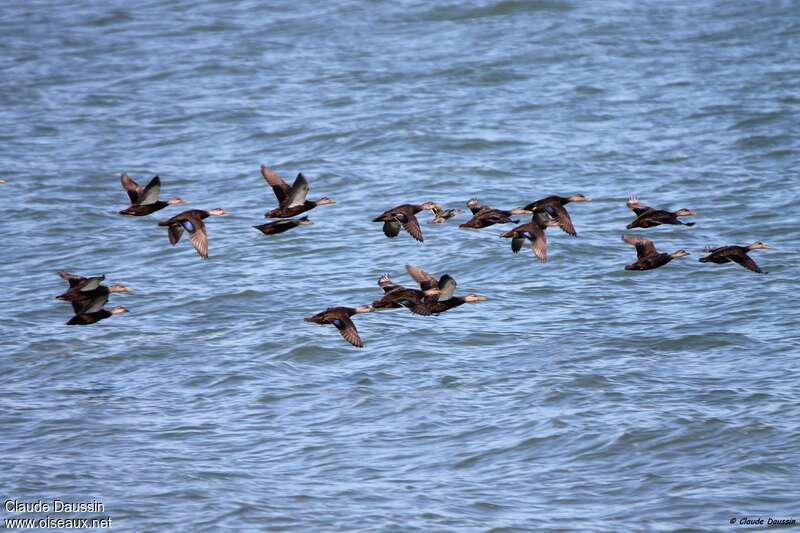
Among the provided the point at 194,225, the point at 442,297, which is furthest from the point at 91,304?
the point at 442,297

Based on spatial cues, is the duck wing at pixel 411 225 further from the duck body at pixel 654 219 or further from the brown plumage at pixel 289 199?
the duck body at pixel 654 219

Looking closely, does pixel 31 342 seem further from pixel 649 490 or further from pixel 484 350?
pixel 649 490

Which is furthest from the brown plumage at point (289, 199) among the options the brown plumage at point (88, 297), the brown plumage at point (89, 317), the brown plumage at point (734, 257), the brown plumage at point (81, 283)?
the brown plumage at point (734, 257)

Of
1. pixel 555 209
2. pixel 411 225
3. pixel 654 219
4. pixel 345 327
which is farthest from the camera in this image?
pixel 555 209

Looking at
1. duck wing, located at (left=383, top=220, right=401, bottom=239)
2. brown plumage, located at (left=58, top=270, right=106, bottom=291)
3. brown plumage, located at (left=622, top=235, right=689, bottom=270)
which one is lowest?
brown plumage, located at (left=622, top=235, right=689, bottom=270)

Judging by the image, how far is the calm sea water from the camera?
584 inches

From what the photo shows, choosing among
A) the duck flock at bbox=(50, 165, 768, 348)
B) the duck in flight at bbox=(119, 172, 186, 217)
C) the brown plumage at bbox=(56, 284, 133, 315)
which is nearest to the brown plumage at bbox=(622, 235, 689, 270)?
the duck flock at bbox=(50, 165, 768, 348)

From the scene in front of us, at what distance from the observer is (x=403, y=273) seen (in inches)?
887

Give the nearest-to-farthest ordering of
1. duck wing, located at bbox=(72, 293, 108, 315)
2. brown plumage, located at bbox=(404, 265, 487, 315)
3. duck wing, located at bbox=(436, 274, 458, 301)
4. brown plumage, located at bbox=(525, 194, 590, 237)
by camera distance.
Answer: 1. brown plumage, located at bbox=(404, 265, 487, 315)
2. duck wing, located at bbox=(436, 274, 458, 301)
3. duck wing, located at bbox=(72, 293, 108, 315)
4. brown plumage, located at bbox=(525, 194, 590, 237)

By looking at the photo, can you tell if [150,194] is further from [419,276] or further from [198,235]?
[419,276]

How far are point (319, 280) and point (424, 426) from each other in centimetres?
687

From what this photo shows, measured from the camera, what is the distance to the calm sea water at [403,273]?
48.6 ft

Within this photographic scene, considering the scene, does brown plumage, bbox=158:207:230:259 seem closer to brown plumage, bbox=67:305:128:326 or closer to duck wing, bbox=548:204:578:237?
brown plumage, bbox=67:305:128:326

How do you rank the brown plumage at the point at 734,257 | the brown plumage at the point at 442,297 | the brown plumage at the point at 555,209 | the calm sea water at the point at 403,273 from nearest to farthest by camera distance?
1. the calm sea water at the point at 403,273
2. the brown plumage at the point at 734,257
3. the brown plumage at the point at 442,297
4. the brown plumage at the point at 555,209
